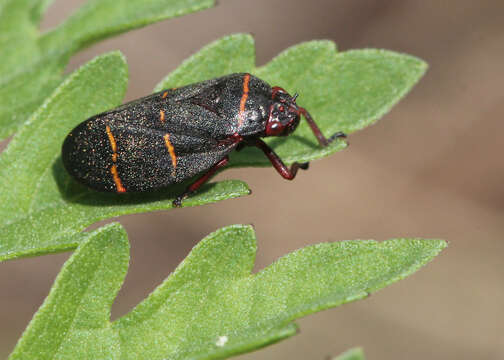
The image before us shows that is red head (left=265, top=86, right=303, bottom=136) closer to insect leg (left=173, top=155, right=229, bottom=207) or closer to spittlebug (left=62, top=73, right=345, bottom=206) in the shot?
spittlebug (left=62, top=73, right=345, bottom=206)

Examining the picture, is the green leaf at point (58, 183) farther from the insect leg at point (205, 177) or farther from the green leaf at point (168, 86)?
the insect leg at point (205, 177)

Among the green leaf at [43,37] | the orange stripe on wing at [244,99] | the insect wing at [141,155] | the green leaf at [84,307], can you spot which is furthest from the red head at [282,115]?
the green leaf at [84,307]

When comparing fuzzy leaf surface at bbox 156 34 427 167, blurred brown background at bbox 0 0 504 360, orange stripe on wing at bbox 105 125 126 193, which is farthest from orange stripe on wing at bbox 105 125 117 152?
blurred brown background at bbox 0 0 504 360

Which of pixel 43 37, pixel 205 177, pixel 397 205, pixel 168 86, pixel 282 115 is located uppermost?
pixel 43 37

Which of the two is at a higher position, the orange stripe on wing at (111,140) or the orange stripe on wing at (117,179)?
the orange stripe on wing at (111,140)

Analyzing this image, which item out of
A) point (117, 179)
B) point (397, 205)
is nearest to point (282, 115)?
point (117, 179)

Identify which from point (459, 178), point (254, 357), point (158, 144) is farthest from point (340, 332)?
point (158, 144)

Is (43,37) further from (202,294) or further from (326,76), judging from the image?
(202,294)

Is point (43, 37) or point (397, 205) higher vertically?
point (43, 37)
